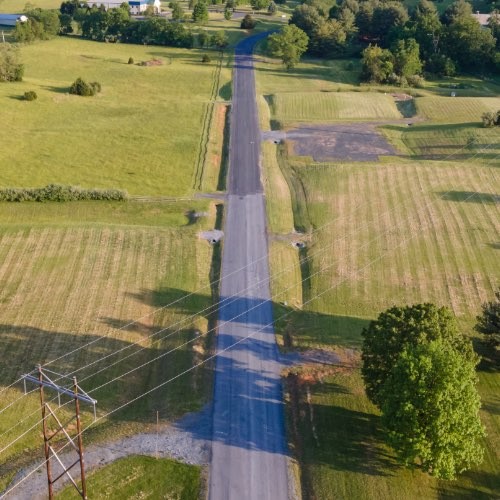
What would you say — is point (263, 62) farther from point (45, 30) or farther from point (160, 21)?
point (45, 30)

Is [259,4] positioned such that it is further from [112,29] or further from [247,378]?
[247,378]

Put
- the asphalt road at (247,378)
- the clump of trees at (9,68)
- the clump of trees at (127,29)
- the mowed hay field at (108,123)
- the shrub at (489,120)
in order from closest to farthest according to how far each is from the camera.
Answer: the asphalt road at (247,378) → the mowed hay field at (108,123) → the shrub at (489,120) → the clump of trees at (9,68) → the clump of trees at (127,29)

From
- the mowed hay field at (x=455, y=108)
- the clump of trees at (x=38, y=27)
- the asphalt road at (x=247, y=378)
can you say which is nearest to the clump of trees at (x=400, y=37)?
the mowed hay field at (x=455, y=108)

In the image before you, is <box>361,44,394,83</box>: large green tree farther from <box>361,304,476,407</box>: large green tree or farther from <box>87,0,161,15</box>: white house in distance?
<box>361,304,476,407</box>: large green tree

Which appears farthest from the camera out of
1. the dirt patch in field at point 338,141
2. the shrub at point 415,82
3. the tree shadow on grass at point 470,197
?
the shrub at point 415,82

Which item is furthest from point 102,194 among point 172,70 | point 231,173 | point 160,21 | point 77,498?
point 160,21

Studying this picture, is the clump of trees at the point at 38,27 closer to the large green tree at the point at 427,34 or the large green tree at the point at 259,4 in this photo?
the large green tree at the point at 259,4
